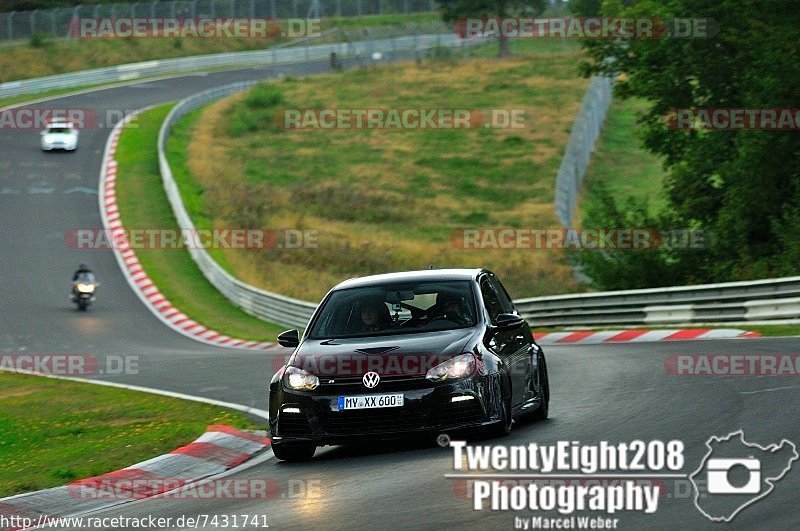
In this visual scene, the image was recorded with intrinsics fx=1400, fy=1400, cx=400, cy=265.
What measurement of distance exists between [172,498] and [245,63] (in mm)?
81507

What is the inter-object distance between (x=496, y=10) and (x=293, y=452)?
75393 millimetres

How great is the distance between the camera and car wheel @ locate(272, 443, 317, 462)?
11.3m

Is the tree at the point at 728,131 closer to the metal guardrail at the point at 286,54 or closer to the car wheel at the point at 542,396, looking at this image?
the car wheel at the point at 542,396

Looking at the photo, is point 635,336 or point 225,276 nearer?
point 635,336

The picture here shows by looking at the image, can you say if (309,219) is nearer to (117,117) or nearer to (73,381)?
(117,117)

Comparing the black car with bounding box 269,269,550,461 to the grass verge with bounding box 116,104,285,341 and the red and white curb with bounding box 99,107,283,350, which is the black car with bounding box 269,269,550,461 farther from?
the grass verge with bounding box 116,104,285,341

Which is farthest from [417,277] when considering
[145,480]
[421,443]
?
[145,480]

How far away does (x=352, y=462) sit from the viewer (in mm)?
11039

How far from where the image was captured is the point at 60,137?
56.3 m

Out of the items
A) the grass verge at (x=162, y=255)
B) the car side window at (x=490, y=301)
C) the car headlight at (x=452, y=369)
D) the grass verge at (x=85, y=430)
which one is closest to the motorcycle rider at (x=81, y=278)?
the grass verge at (x=162, y=255)

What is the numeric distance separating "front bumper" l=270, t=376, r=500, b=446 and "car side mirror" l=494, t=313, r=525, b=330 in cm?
74

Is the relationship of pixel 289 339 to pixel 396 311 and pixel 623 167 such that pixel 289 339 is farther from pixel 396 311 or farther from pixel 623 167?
pixel 623 167

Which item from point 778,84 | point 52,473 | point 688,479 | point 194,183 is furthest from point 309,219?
point 688,479

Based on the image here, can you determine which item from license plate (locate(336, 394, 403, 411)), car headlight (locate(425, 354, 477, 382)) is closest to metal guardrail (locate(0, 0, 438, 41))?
license plate (locate(336, 394, 403, 411))
